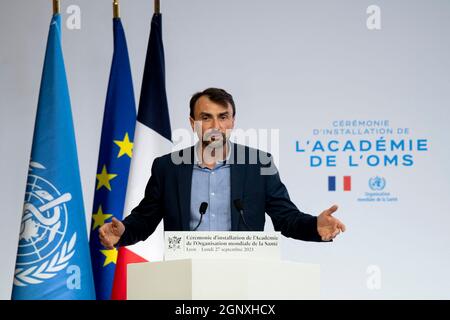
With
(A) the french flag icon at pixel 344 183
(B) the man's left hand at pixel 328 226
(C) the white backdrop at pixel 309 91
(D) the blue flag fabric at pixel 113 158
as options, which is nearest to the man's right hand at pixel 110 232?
(B) the man's left hand at pixel 328 226

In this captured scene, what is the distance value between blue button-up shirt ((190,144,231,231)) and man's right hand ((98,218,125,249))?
507 mm

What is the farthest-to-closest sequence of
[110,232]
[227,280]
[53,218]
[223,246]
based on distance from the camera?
[53,218]
[110,232]
[223,246]
[227,280]

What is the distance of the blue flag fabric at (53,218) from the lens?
451 centimetres

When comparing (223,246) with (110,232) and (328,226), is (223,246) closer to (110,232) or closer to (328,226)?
(328,226)

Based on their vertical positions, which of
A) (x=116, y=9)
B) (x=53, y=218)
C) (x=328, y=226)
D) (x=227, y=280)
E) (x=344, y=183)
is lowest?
(x=227, y=280)

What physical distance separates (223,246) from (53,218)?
7.61 feet

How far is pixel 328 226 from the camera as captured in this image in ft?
10.2

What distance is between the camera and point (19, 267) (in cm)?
453

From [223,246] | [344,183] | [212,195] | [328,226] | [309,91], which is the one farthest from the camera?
[309,91]

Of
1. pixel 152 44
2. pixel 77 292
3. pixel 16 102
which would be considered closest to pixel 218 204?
pixel 77 292

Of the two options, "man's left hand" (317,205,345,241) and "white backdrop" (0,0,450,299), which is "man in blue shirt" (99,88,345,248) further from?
"white backdrop" (0,0,450,299)

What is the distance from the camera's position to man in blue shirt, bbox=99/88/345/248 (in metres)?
3.79

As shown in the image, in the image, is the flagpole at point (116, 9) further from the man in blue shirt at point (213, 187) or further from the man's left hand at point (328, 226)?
the man's left hand at point (328, 226)

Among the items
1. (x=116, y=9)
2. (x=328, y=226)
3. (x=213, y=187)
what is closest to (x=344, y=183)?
(x=213, y=187)
